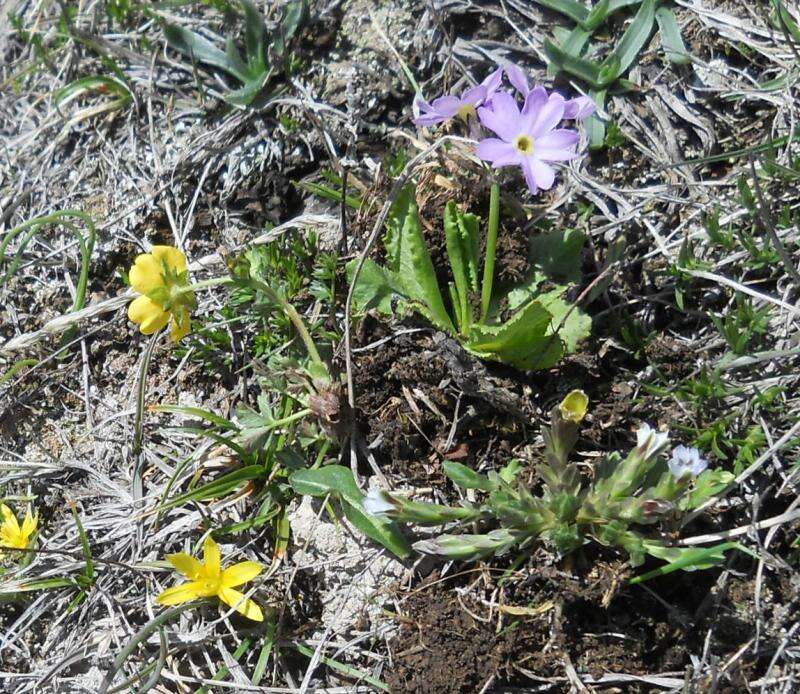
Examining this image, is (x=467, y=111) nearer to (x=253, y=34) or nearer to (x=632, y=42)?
(x=632, y=42)

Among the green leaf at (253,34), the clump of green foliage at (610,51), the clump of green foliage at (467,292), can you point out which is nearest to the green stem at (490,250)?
the clump of green foliage at (467,292)

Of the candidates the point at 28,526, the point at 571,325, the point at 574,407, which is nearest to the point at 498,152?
the point at 571,325

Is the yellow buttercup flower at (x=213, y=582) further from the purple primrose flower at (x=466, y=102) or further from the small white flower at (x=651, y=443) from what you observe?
the purple primrose flower at (x=466, y=102)

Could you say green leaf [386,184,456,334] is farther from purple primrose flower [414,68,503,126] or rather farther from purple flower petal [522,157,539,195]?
purple flower petal [522,157,539,195]

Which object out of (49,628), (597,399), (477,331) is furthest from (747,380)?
(49,628)

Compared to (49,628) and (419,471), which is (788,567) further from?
(49,628)

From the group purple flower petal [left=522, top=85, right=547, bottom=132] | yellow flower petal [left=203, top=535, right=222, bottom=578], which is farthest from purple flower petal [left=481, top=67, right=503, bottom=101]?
yellow flower petal [left=203, top=535, right=222, bottom=578]
